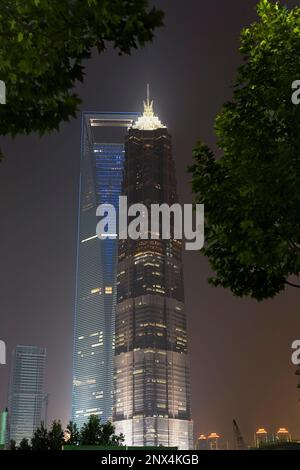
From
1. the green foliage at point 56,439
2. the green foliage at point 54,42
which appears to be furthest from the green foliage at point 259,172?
the green foliage at point 56,439

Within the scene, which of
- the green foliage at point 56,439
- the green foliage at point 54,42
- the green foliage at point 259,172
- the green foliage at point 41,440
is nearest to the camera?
the green foliage at point 54,42

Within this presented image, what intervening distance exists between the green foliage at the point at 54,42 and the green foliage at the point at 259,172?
228 inches

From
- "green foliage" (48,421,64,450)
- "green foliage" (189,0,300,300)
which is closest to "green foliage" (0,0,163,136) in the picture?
"green foliage" (189,0,300,300)

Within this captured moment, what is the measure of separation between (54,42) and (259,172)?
666 centimetres

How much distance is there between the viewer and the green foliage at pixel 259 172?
13188mm

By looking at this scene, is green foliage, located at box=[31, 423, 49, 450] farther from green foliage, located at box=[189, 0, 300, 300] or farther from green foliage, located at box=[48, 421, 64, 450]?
green foliage, located at box=[189, 0, 300, 300]

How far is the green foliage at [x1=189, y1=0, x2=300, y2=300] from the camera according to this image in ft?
43.3

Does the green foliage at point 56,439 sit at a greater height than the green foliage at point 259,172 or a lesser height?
lesser

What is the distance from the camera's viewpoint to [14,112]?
30.0 ft

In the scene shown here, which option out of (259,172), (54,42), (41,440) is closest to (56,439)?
(41,440)

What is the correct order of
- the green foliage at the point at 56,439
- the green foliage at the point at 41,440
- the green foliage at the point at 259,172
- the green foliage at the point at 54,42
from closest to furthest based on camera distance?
1. the green foliage at the point at 54,42
2. the green foliage at the point at 259,172
3. the green foliage at the point at 56,439
4. the green foliage at the point at 41,440

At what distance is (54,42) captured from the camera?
8297 mm

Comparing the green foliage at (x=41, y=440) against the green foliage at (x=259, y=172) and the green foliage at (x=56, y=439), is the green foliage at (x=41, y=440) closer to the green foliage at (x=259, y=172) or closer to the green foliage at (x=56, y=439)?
the green foliage at (x=56, y=439)
